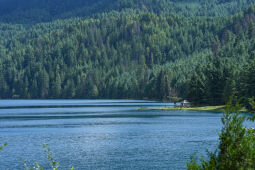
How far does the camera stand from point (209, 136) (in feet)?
277

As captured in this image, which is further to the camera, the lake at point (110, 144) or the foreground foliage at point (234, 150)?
the lake at point (110, 144)

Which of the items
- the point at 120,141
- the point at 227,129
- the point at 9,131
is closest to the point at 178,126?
the point at 120,141

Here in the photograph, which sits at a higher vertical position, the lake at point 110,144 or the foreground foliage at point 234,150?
the foreground foliage at point 234,150

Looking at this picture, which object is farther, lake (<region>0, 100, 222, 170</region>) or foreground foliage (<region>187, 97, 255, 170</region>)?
lake (<region>0, 100, 222, 170</region>)

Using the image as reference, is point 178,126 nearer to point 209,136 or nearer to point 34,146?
point 209,136

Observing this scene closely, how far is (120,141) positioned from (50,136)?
16.5m

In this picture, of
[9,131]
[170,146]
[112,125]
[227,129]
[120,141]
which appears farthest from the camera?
[112,125]

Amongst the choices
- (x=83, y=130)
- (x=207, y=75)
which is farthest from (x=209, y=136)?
(x=207, y=75)

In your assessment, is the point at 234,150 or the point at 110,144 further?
the point at 110,144

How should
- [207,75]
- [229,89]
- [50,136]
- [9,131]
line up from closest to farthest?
[50,136]
[9,131]
[229,89]
[207,75]

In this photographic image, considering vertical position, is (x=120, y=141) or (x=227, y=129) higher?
(x=227, y=129)

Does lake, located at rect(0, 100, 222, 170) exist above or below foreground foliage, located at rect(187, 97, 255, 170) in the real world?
below

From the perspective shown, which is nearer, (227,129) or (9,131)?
(227,129)

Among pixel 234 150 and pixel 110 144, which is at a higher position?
pixel 234 150
